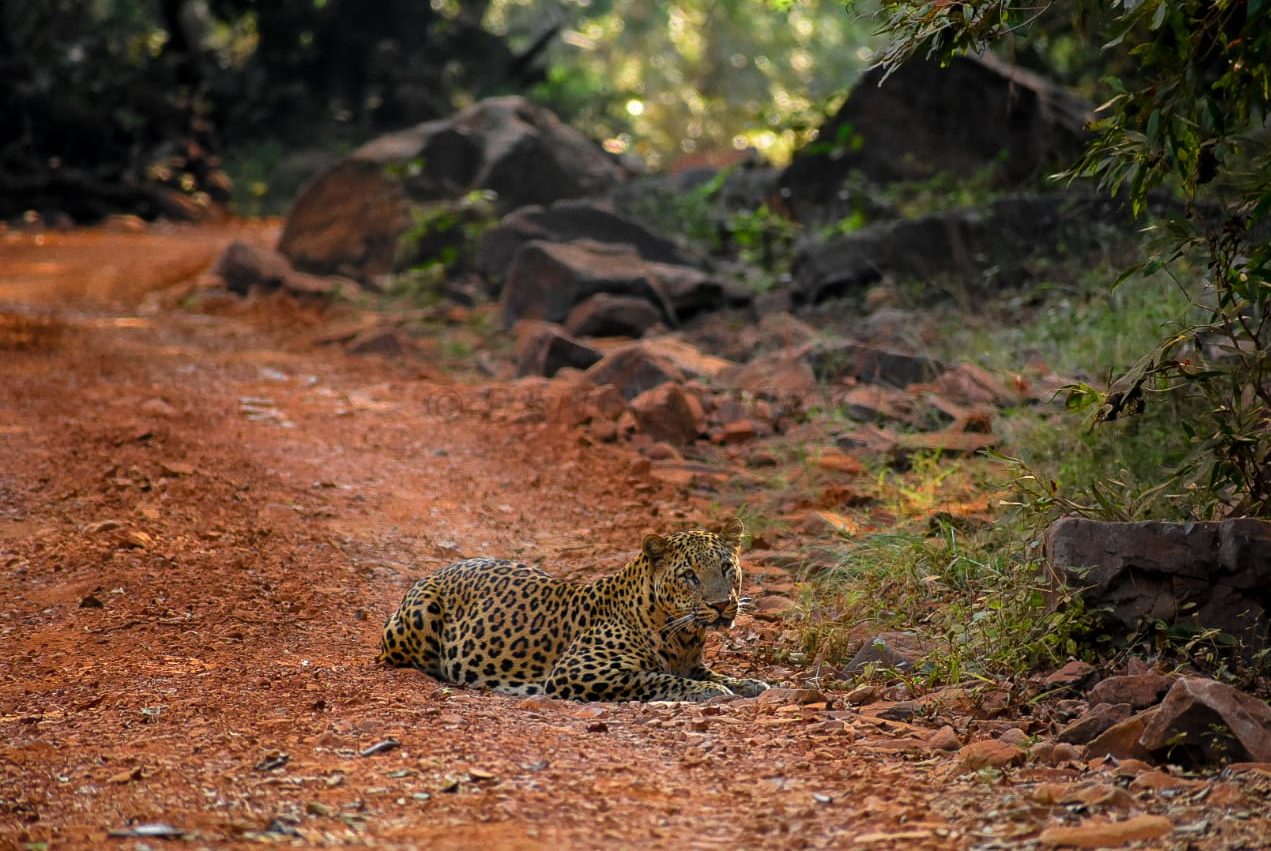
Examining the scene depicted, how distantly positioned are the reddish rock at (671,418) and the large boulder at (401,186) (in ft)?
25.6

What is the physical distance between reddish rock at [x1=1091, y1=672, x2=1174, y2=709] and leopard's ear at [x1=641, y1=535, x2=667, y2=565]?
1830 mm

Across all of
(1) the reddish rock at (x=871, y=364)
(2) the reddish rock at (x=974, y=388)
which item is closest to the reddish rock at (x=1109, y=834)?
(2) the reddish rock at (x=974, y=388)

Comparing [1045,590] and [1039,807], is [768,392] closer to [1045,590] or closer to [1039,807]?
[1045,590]

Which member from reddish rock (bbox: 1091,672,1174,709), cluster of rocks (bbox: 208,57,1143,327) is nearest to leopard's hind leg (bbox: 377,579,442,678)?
reddish rock (bbox: 1091,672,1174,709)

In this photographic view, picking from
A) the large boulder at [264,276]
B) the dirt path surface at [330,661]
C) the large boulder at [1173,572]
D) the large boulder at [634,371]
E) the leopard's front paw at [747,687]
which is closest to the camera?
the dirt path surface at [330,661]

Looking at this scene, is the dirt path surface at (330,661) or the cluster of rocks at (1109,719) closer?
the dirt path surface at (330,661)

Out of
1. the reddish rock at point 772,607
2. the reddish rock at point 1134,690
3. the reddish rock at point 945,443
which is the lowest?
the reddish rock at point 772,607

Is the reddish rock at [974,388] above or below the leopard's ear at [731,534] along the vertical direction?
above

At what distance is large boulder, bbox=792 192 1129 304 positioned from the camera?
1322 cm

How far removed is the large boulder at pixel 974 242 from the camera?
13219 mm

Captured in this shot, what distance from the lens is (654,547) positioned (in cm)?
627

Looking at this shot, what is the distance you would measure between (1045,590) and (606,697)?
185cm

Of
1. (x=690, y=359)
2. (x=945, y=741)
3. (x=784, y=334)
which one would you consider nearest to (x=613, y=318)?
(x=690, y=359)

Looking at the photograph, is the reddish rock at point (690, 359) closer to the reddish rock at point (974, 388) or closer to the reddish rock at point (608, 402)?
the reddish rock at point (608, 402)
